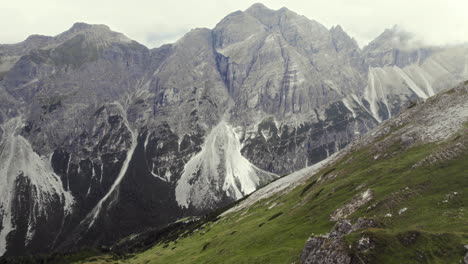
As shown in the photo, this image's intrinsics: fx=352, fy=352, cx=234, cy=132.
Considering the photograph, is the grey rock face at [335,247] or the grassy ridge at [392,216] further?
the grey rock face at [335,247]

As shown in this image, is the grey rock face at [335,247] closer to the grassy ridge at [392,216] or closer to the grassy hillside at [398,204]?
the grassy hillside at [398,204]

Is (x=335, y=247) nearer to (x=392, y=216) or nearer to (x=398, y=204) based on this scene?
(x=392, y=216)

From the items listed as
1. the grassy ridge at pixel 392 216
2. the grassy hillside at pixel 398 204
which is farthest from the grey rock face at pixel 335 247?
the grassy ridge at pixel 392 216

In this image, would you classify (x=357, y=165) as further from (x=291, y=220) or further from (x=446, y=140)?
(x=291, y=220)

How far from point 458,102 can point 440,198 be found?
69.1 meters

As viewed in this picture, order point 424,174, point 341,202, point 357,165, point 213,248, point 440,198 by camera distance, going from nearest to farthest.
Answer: point 440,198 < point 424,174 < point 341,202 < point 213,248 < point 357,165

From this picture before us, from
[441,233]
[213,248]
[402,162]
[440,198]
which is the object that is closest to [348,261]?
[441,233]

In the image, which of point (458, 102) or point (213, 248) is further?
point (458, 102)

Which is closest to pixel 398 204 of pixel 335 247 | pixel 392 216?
pixel 392 216

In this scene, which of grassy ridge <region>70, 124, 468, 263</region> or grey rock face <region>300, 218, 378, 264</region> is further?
grey rock face <region>300, 218, 378, 264</region>

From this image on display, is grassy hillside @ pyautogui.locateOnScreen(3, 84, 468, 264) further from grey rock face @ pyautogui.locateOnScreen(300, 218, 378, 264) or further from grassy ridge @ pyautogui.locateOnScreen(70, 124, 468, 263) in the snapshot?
grey rock face @ pyautogui.locateOnScreen(300, 218, 378, 264)

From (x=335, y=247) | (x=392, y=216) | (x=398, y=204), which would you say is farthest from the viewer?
(x=398, y=204)

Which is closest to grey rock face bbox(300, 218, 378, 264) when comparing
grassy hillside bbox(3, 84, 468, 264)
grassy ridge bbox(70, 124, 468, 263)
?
grassy hillside bbox(3, 84, 468, 264)

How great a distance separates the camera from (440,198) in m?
56.2
